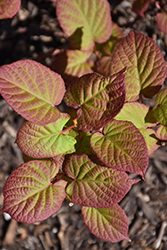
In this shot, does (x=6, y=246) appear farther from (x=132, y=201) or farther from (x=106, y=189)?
(x=106, y=189)

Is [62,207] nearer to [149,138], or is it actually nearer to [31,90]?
[149,138]

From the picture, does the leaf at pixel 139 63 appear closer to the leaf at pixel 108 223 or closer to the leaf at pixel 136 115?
the leaf at pixel 136 115

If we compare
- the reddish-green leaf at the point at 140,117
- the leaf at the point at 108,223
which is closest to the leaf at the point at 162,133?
the reddish-green leaf at the point at 140,117

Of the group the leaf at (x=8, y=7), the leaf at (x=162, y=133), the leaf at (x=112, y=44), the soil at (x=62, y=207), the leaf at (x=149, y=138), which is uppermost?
the leaf at (x=8, y=7)

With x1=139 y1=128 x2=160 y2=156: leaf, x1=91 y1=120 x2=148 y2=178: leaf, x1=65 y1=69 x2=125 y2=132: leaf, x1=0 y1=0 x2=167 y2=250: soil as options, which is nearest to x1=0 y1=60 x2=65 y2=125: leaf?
x1=65 y1=69 x2=125 y2=132: leaf

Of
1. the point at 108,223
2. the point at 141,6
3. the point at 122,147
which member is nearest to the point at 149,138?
the point at 122,147
